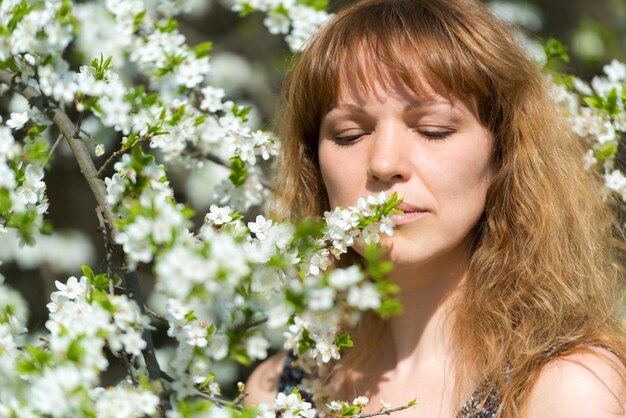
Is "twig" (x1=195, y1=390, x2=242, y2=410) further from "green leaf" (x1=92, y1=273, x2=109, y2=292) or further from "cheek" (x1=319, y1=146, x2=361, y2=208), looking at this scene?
"cheek" (x1=319, y1=146, x2=361, y2=208)

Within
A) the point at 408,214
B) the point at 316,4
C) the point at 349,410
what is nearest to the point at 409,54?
the point at 408,214

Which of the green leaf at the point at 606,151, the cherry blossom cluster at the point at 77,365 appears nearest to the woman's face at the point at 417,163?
the green leaf at the point at 606,151

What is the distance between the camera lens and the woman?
5.15 ft

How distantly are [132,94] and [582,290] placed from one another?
0.92m

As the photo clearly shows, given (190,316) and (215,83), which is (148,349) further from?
(215,83)

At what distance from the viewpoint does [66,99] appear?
4.39 ft

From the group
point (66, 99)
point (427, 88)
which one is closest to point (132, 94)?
point (66, 99)

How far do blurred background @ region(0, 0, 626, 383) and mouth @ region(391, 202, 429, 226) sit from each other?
2024 mm

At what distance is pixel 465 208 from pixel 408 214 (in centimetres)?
13

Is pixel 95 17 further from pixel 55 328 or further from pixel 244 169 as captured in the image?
pixel 55 328

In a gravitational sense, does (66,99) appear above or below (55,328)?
above

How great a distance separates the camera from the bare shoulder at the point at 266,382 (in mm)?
2035

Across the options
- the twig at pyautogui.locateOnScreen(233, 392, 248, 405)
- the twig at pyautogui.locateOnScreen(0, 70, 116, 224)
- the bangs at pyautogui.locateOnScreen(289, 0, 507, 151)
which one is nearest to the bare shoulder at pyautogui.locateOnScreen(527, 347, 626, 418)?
the bangs at pyautogui.locateOnScreen(289, 0, 507, 151)

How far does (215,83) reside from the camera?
3.65 m
